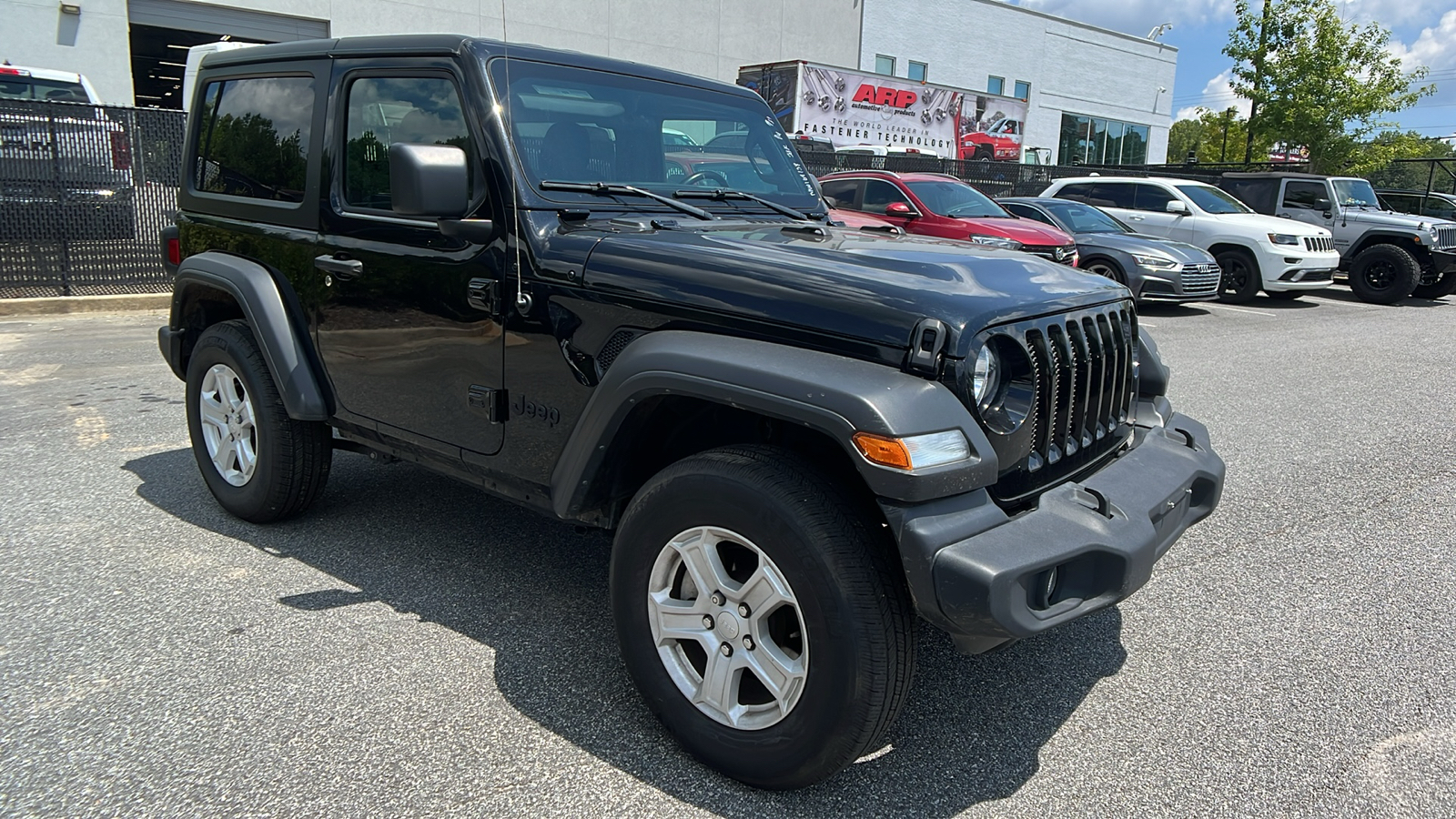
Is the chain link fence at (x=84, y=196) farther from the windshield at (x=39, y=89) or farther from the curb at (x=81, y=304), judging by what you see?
the windshield at (x=39, y=89)

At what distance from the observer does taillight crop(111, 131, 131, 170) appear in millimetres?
10305

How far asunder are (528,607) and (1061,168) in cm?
2091

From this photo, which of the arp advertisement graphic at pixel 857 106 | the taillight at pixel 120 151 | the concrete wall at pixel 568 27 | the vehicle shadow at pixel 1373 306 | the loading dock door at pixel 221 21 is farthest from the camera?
the arp advertisement graphic at pixel 857 106

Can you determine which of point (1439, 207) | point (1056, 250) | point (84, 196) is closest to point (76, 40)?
point (84, 196)

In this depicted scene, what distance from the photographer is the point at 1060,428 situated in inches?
109

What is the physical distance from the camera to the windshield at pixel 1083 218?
43.7ft

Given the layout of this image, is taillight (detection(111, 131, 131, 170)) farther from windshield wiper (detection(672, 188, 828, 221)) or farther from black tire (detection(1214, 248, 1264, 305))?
black tire (detection(1214, 248, 1264, 305))

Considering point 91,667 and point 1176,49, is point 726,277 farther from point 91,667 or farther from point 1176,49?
point 1176,49

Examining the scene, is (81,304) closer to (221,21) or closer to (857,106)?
(221,21)

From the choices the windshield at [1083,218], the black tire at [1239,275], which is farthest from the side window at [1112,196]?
the black tire at [1239,275]

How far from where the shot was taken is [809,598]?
232 centimetres

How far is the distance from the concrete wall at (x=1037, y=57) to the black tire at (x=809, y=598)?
32462 millimetres

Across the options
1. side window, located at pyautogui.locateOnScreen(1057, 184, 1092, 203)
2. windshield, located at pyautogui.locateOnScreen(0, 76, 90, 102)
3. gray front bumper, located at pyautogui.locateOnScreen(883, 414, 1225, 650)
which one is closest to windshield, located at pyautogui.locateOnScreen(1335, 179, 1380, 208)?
side window, located at pyautogui.locateOnScreen(1057, 184, 1092, 203)

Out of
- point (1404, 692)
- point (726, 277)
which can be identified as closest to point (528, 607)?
point (726, 277)
